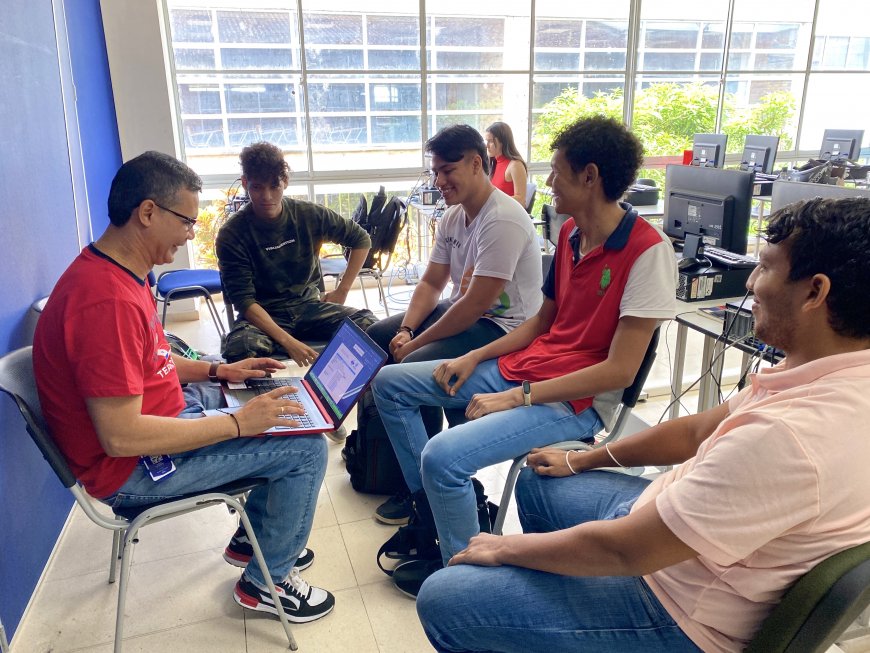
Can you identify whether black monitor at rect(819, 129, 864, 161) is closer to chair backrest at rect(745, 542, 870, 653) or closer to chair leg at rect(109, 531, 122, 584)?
chair backrest at rect(745, 542, 870, 653)

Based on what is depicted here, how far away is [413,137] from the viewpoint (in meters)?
5.52

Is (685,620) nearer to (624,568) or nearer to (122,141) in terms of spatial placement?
(624,568)

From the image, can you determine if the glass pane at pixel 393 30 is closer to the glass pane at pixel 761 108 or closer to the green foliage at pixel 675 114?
the green foliage at pixel 675 114

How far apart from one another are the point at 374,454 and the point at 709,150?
15.4 ft

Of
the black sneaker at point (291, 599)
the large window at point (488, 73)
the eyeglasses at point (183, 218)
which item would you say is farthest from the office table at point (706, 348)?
the large window at point (488, 73)

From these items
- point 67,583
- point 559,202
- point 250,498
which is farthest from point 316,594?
point 559,202

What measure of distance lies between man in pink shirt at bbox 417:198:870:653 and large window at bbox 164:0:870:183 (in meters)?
4.20

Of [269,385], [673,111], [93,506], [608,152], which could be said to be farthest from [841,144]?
[93,506]

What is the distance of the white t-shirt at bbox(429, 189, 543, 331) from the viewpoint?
207cm

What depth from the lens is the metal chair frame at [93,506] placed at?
1294 mm

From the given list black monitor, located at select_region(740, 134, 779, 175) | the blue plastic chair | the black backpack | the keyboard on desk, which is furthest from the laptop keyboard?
black monitor, located at select_region(740, 134, 779, 175)

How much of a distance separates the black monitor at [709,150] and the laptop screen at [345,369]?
14.9 ft

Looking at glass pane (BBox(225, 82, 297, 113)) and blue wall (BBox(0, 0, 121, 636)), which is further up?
glass pane (BBox(225, 82, 297, 113))

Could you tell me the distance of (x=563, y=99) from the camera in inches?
230
